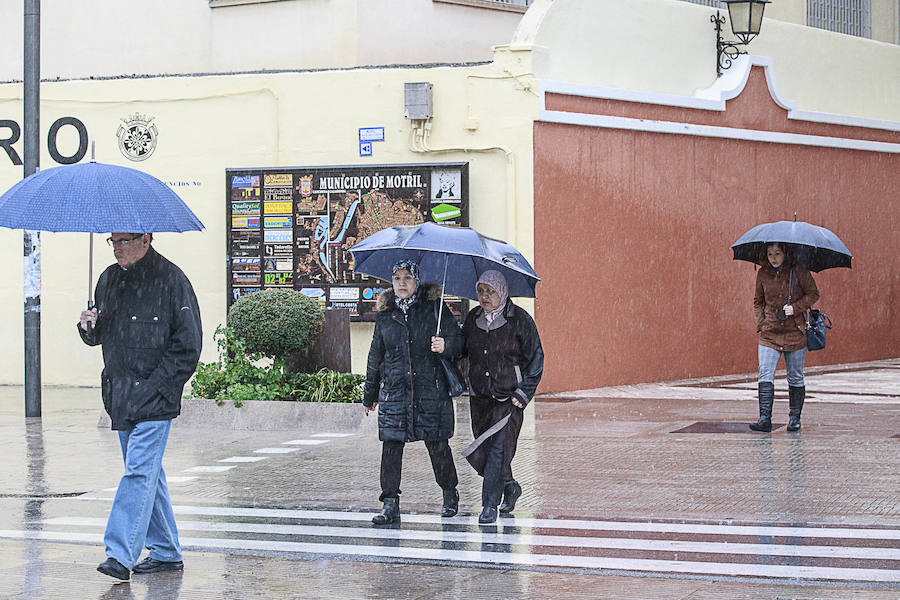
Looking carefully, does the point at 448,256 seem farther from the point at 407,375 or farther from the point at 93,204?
the point at 93,204

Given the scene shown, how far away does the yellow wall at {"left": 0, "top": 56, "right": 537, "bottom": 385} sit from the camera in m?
15.9

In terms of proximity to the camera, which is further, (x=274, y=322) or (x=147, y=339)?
(x=274, y=322)

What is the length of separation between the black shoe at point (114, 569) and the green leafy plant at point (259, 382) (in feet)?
21.3

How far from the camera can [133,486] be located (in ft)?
22.8

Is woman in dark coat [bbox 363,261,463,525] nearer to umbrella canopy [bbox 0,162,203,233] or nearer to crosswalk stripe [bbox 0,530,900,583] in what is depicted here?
crosswalk stripe [bbox 0,530,900,583]

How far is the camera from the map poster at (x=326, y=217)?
1602 cm

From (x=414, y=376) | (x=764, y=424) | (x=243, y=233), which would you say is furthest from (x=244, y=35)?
(x=414, y=376)

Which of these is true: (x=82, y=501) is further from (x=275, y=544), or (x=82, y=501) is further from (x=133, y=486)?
(x=133, y=486)

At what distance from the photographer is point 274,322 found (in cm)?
1348

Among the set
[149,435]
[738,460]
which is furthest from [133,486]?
[738,460]

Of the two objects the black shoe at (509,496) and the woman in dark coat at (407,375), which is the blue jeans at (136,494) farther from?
the black shoe at (509,496)

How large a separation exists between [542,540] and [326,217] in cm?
901

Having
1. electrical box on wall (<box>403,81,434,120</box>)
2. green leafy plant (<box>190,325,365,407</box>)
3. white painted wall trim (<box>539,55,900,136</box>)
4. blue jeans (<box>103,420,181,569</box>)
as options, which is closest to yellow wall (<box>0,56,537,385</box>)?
electrical box on wall (<box>403,81,434,120</box>)

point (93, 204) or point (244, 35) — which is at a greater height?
point (244, 35)
